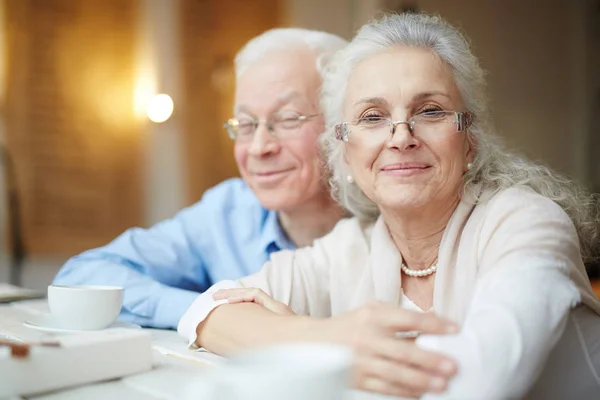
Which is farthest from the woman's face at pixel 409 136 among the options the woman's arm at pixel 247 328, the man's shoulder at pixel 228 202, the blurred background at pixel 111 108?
the blurred background at pixel 111 108

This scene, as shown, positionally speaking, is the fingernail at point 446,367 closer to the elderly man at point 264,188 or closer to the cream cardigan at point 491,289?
the cream cardigan at point 491,289

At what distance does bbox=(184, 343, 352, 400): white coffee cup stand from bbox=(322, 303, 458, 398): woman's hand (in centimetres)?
25

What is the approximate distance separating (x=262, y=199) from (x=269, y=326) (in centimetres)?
82

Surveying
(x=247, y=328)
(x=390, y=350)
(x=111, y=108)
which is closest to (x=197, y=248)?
(x=247, y=328)

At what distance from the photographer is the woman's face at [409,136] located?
4.38 feet

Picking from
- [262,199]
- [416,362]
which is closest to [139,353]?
[416,362]

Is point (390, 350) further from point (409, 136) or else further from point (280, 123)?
point (280, 123)

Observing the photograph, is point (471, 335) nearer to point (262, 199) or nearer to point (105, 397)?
point (105, 397)

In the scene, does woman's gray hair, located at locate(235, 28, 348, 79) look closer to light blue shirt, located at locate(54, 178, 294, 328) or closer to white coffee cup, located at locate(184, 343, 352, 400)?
light blue shirt, located at locate(54, 178, 294, 328)

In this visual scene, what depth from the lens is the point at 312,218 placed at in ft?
6.58

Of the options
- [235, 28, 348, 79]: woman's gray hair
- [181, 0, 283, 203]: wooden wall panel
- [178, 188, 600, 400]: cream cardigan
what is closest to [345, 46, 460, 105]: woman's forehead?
[178, 188, 600, 400]: cream cardigan

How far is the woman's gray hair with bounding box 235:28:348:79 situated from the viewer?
1982 millimetres

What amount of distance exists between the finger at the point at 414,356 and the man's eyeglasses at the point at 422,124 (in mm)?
526

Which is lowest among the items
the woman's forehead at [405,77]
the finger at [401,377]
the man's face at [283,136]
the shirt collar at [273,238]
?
the shirt collar at [273,238]
